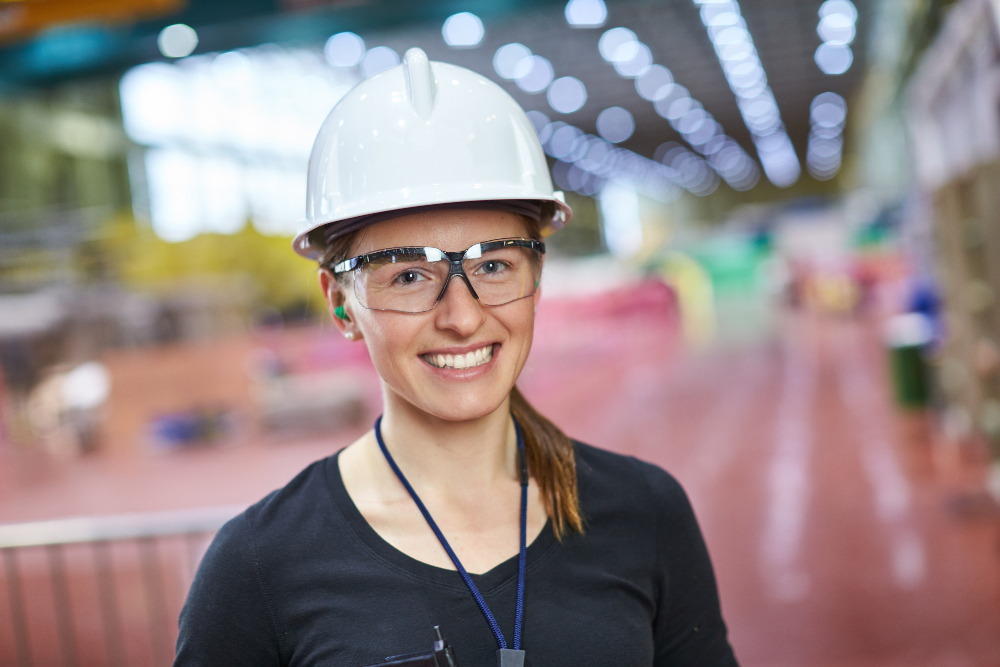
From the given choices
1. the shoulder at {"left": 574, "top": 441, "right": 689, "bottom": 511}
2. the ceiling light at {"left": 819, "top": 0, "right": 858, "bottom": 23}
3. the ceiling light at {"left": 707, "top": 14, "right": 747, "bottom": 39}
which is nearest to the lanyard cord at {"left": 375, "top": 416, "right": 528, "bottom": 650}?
the shoulder at {"left": 574, "top": 441, "right": 689, "bottom": 511}

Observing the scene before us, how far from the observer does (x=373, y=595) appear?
127 cm

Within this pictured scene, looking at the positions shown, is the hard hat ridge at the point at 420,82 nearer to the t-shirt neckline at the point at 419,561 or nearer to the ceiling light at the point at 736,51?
the t-shirt neckline at the point at 419,561

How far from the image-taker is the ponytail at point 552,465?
1.40 meters

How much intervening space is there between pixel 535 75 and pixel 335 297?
26.3 m

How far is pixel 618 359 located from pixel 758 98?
2047 centimetres

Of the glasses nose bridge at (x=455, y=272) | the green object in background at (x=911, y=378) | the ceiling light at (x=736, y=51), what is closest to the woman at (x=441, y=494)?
the glasses nose bridge at (x=455, y=272)

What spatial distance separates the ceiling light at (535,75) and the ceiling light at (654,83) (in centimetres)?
328

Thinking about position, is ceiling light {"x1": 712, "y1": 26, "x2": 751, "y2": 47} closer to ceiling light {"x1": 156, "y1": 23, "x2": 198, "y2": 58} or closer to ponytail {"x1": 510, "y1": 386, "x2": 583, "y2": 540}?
ceiling light {"x1": 156, "y1": 23, "x2": 198, "y2": 58}

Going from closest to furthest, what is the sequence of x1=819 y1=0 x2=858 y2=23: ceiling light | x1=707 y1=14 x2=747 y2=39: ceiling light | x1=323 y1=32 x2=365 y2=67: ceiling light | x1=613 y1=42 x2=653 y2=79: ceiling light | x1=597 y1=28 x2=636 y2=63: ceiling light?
x1=323 y1=32 x2=365 y2=67: ceiling light → x1=819 y1=0 x2=858 y2=23: ceiling light → x1=707 y1=14 x2=747 y2=39: ceiling light → x1=597 y1=28 x2=636 y2=63: ceiling light → x1=613 y1=42 x2=653 y2=79: ceiling light

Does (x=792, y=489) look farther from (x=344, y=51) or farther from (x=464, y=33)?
(x=344, y=51)

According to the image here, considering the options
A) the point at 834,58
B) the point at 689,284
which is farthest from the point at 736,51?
the point at 689,284

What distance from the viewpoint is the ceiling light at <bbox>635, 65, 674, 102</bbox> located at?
26.7m

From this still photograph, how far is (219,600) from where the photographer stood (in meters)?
1.26

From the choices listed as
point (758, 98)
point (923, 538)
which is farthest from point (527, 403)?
point (758, 98)
